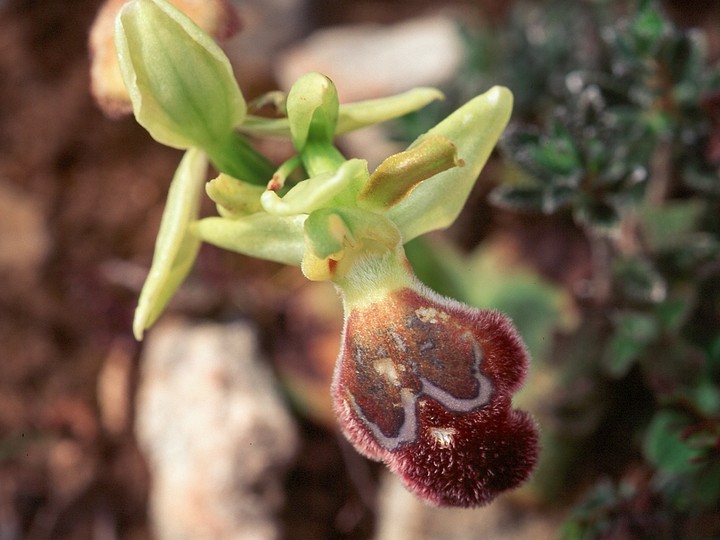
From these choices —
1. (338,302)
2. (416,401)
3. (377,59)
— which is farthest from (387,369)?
(377,59)

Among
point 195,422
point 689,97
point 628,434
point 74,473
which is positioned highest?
point 689,97

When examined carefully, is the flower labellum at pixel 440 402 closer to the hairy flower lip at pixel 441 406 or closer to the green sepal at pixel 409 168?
the hairy flower lip at pixel 441 406

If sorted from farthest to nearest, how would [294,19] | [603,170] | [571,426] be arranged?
[294,19]
[571,426]
[603,170]

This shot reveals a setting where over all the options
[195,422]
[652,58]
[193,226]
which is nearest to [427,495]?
[193,226]

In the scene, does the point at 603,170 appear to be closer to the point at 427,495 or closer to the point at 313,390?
the point at 427,495

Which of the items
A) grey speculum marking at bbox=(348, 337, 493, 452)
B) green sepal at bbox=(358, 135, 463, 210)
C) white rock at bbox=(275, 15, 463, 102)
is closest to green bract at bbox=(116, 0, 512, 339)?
green sepal at bbox=(358, 135, 463, 210)

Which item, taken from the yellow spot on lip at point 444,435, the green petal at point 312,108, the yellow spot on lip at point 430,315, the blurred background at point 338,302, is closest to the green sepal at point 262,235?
the green petal at point 312,108
